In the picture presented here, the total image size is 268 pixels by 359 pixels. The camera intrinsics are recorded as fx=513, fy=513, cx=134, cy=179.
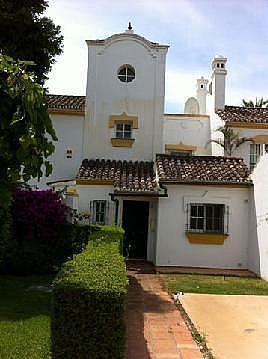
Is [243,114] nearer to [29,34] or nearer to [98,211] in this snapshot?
[98,211]

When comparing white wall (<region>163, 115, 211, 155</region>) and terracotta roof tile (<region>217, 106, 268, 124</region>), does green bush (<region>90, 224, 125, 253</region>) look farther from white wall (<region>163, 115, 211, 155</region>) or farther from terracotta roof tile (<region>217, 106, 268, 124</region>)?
white wall (<region>163, 115, 211, 155</region>)

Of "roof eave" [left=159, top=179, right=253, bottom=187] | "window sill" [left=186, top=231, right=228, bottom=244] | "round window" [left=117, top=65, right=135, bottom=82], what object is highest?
"round window" [left=117, top=65, right=135, bottom=82]

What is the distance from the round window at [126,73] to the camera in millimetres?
23516

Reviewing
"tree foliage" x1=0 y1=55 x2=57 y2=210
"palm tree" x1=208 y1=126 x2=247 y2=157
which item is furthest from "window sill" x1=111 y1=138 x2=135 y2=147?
"tree foliage" x1=0 y1=55 x2=57 y2=210

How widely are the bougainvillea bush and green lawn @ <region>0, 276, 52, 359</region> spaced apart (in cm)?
249

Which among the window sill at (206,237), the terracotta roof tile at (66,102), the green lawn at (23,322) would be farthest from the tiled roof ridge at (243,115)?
the green lawn at (23,322)

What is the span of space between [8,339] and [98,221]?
482 inches

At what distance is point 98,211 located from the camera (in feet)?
65.1

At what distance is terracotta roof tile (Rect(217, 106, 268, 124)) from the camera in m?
23.5

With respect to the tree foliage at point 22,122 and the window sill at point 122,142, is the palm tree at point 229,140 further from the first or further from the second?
the tree foliage at point 22,122

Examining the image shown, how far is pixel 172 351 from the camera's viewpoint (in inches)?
288

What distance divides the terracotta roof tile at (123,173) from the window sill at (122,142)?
91cm

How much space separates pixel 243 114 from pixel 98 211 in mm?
9424

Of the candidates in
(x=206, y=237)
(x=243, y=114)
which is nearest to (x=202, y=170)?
(x=206, y=237)
